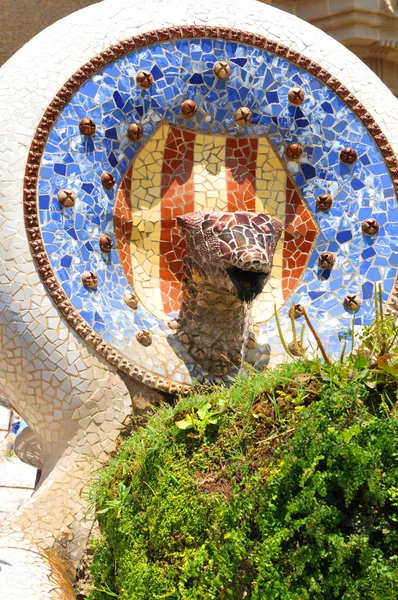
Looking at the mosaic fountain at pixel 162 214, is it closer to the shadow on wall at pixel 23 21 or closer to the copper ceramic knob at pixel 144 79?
the copper ceramic knob at pixel 144 79

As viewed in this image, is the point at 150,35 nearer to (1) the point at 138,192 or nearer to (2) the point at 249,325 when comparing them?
(1) the point at 138,192

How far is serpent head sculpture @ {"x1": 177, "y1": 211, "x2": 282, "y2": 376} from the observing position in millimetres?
6574

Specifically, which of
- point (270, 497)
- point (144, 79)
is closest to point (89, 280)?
point (144, 79)

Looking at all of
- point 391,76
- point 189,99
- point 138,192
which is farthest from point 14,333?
point 391,76

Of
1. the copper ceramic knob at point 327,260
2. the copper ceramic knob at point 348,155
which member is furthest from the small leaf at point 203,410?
the copper ceramic knob at point 348,155

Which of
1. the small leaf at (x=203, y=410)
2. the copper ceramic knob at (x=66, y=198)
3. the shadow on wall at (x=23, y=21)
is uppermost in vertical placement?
the shadow on wall at (x=23, y=21)

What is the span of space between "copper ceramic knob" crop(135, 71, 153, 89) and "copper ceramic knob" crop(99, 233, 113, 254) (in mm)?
917

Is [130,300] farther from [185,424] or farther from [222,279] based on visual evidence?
[185,424]

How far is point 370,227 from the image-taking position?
24.2 ft

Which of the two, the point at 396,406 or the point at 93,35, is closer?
the point at 396,406

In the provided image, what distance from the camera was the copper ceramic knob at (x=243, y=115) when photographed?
7.37 meters

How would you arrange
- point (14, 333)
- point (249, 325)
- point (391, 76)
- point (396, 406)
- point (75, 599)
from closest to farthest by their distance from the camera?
point (396, 406) → point (75, 599) → point (14, 333) → point (249, 325) → point (391, 76)

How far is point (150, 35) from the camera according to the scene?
7211 mm

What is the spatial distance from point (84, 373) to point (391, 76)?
6050mm
